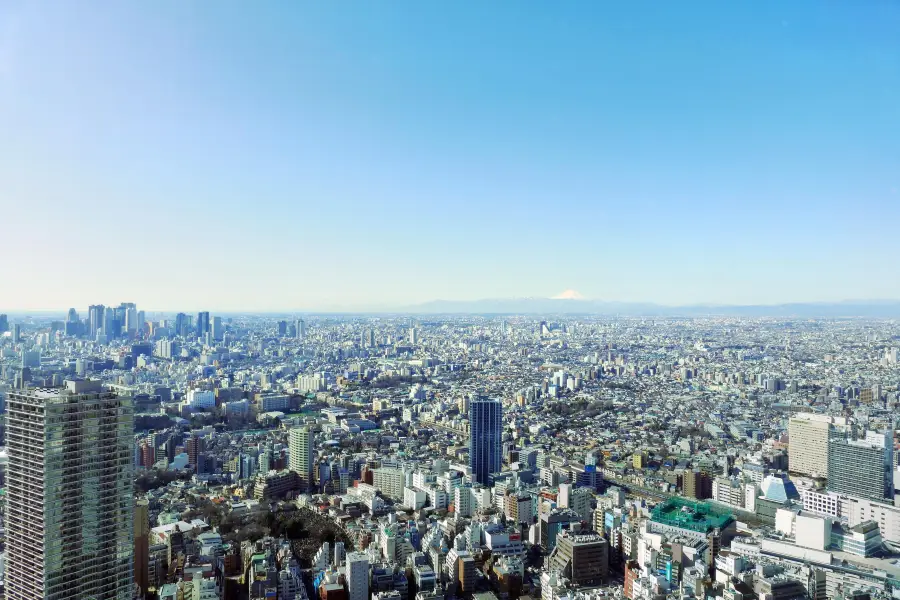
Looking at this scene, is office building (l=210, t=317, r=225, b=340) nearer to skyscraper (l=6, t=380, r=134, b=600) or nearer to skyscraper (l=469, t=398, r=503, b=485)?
skyscraper (l=469, t=398, r=503, b=485)

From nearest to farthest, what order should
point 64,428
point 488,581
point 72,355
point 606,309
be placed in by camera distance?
point 64,428, point 488,581, point 72,355, point 606,309

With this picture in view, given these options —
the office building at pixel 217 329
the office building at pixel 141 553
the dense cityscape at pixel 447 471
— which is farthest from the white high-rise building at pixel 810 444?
the office building at pixel 217 329

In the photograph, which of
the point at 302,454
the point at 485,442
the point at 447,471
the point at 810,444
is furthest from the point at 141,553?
the point at 810,444

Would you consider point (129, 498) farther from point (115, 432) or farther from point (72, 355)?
point (72, 355)

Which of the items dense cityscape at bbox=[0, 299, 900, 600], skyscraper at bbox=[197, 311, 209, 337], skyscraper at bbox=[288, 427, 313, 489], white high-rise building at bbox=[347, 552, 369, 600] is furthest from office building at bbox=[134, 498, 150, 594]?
skyscraper at bbox=[197, 311, 209, 337]

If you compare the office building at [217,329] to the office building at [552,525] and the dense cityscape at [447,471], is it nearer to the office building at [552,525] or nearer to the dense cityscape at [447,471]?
the dense cityscape at [447,471]

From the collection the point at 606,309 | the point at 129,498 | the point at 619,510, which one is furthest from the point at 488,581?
the point at 606,309
